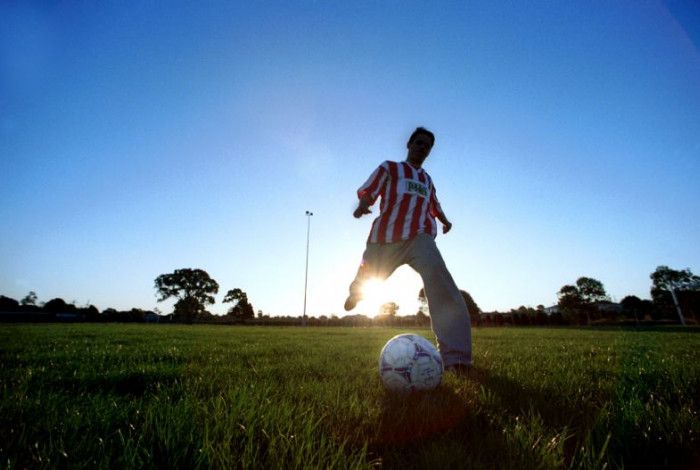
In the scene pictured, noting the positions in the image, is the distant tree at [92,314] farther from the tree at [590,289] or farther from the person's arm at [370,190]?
the tree at [590,289]

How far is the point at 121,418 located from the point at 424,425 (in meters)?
1.68

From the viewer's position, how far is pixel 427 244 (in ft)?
13.6

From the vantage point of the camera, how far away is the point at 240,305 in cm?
8506

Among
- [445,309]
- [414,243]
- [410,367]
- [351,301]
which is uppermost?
[414,243]

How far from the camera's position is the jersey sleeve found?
4426 mm

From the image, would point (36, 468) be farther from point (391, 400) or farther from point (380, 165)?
point (380, 165)

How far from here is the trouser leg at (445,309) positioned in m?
3.76

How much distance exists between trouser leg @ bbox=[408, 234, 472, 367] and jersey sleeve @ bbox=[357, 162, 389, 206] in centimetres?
90

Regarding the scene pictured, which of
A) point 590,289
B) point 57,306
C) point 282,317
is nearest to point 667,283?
point 590,289

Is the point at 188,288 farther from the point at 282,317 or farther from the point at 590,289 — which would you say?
the point at 590,289

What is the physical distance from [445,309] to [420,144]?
84.0 inches

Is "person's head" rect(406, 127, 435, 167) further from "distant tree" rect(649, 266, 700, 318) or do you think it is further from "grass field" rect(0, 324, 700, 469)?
"distant tree" rect(649, 266, 700, 318)

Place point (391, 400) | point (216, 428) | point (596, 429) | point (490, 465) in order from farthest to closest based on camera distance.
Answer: point (391, 400) < point (596, 429) < point (216, 428) < point (490, 465)

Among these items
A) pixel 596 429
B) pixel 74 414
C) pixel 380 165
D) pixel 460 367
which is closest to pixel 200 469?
pixel 74 414
